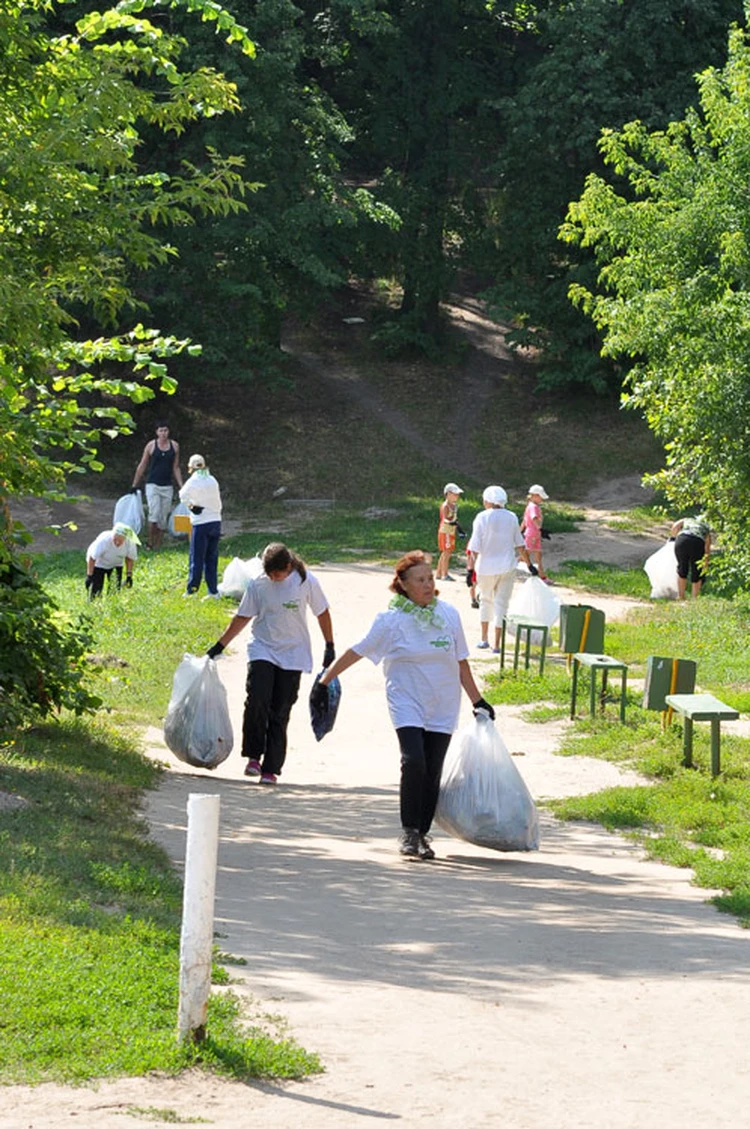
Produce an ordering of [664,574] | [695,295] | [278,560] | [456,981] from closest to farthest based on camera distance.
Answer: [456,981], [278,560], [695,295], [664,574]

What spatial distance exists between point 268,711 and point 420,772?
8.80 ft

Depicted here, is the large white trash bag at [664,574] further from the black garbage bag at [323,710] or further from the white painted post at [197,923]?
the white painted post at [197,923]

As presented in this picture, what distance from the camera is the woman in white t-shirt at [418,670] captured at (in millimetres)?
8945

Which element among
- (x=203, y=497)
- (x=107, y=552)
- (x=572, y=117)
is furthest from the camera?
(x=572, y=117)

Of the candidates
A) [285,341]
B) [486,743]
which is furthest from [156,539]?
[486,743]

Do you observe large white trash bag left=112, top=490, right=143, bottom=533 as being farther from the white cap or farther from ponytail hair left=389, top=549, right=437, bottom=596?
ponytail hair left=389, top=549, right=437, bottom=596

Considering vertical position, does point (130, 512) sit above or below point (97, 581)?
above

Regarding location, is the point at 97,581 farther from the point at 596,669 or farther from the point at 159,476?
the point at 596,669

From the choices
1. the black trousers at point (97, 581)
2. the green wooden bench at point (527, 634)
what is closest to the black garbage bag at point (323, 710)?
the green wooden bench at point (527, 634)

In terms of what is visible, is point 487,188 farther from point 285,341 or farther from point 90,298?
point 90,298

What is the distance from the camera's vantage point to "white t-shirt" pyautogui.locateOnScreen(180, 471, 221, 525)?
1958cm

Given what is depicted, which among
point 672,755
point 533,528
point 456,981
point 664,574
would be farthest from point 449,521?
point 456,981

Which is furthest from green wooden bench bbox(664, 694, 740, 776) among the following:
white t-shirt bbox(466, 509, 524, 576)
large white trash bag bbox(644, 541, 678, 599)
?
large white trash bag bbox(644, 541, 678, 599)

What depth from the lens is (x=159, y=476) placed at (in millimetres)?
25438
